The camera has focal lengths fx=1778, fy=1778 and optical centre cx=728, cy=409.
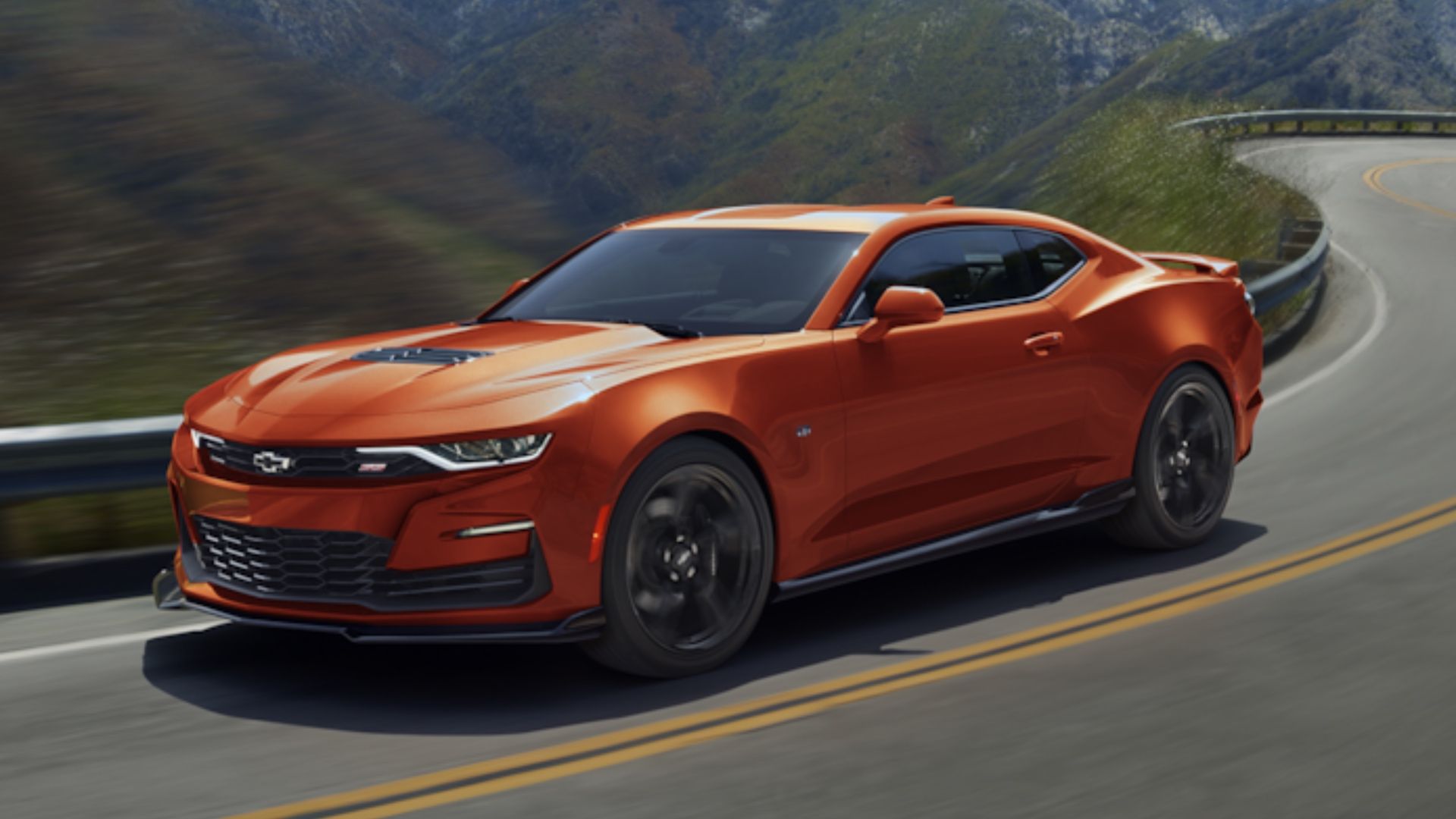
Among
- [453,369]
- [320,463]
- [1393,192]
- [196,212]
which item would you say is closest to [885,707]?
[453,369]

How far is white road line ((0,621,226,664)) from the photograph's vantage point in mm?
6602

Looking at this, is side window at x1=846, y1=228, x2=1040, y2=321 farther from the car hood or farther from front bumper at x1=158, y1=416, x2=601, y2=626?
front bumper at x1=158, y1=416, x2=601, y2=626

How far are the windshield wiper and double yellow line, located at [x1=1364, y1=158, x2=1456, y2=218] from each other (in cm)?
2419

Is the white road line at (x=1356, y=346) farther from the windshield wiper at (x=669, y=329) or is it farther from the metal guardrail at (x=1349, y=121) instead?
the metal guardrail at (x=1349, y=121)

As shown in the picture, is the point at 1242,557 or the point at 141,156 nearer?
the point at 1242,557

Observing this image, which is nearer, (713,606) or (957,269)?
(713,606)

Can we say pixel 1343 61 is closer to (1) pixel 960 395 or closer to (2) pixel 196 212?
(2) pixel 196 212

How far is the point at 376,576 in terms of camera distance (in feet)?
18.3

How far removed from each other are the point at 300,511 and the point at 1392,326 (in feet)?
45.3

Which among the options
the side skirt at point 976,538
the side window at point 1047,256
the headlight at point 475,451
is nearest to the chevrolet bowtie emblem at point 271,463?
the headlight at point 475,451

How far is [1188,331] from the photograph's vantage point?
8.18m

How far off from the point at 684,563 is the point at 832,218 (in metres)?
1.87

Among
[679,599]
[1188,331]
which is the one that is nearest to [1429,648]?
[1188,331]

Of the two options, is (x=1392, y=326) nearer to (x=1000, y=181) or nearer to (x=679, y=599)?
(x=679, y=599)
